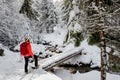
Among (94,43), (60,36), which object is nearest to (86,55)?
(94,43)

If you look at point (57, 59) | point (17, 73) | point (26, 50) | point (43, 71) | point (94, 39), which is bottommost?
point (57, 59)

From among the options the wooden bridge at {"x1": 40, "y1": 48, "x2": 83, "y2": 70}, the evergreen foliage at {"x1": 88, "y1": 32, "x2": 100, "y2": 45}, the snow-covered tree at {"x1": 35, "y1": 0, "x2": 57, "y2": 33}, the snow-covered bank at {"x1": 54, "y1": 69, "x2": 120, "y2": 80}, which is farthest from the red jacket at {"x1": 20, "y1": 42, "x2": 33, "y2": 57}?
the snow-covered tree at {"x1": 35, "y1": 0, "x2": 57, "y2": 33}

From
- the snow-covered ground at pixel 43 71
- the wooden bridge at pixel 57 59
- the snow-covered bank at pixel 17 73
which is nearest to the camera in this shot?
the snow-covered bank at pixel 17 73

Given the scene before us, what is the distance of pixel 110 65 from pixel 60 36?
29282mm

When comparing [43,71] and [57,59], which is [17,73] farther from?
[57,59]

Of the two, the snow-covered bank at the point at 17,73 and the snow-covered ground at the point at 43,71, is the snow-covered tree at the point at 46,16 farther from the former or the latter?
the snow-covered bank at the point at 17,73

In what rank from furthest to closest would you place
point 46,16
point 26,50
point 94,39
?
point 46,16, point 94,39, point 26,50

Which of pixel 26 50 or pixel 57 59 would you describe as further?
pixel 57 59

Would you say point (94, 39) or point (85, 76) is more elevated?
point (94, 39)

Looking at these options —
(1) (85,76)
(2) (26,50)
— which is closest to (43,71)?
(2) (26,50)

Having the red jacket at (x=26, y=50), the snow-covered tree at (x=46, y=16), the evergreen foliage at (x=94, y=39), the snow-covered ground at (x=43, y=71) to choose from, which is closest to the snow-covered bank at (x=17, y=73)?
the snow-covered ground at (x=43, y=71)

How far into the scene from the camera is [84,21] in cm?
1464

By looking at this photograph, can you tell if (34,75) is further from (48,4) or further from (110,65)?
(48,4)

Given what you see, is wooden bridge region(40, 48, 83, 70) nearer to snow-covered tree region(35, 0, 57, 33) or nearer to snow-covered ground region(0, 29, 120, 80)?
snow-covered ground region(0, 29, 120, 80)
